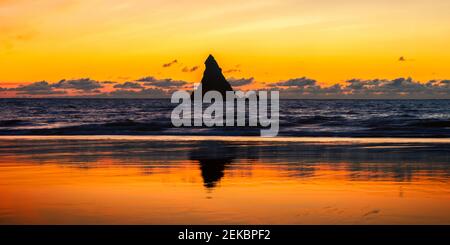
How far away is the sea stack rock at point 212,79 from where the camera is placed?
185625mm

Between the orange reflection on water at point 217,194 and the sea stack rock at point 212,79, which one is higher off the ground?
the sea stack rock at point 212,79

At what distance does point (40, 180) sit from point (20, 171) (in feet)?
7.40

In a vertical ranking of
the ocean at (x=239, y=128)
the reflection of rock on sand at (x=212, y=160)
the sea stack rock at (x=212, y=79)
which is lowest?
the reflection of rock on sand at (x=212, y=160)

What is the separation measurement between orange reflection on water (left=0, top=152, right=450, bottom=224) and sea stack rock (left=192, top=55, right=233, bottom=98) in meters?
168

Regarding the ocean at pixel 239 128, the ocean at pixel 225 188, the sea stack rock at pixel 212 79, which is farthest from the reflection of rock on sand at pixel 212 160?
the sea stack rock at pixel 212 79

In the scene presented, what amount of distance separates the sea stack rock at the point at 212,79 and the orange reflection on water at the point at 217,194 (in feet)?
550

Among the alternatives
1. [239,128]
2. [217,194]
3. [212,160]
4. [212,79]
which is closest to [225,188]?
[217,194]

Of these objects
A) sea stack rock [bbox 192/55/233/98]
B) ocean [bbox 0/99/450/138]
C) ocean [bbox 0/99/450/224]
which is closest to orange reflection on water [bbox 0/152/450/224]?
ocean [bbox 0/99/450/224]

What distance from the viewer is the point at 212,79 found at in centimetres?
18562

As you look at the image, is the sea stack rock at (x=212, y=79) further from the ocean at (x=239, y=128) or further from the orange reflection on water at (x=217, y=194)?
the orange reflection on water at (x=217, y=194)

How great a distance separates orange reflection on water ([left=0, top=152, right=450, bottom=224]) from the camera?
998 centimetres

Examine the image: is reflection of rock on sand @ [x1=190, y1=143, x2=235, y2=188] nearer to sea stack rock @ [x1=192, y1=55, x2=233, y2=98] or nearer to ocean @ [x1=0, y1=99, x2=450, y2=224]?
ocean @ [x1=0, y1=99, x2=450, y2=224]

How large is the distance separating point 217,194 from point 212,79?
174 meters
